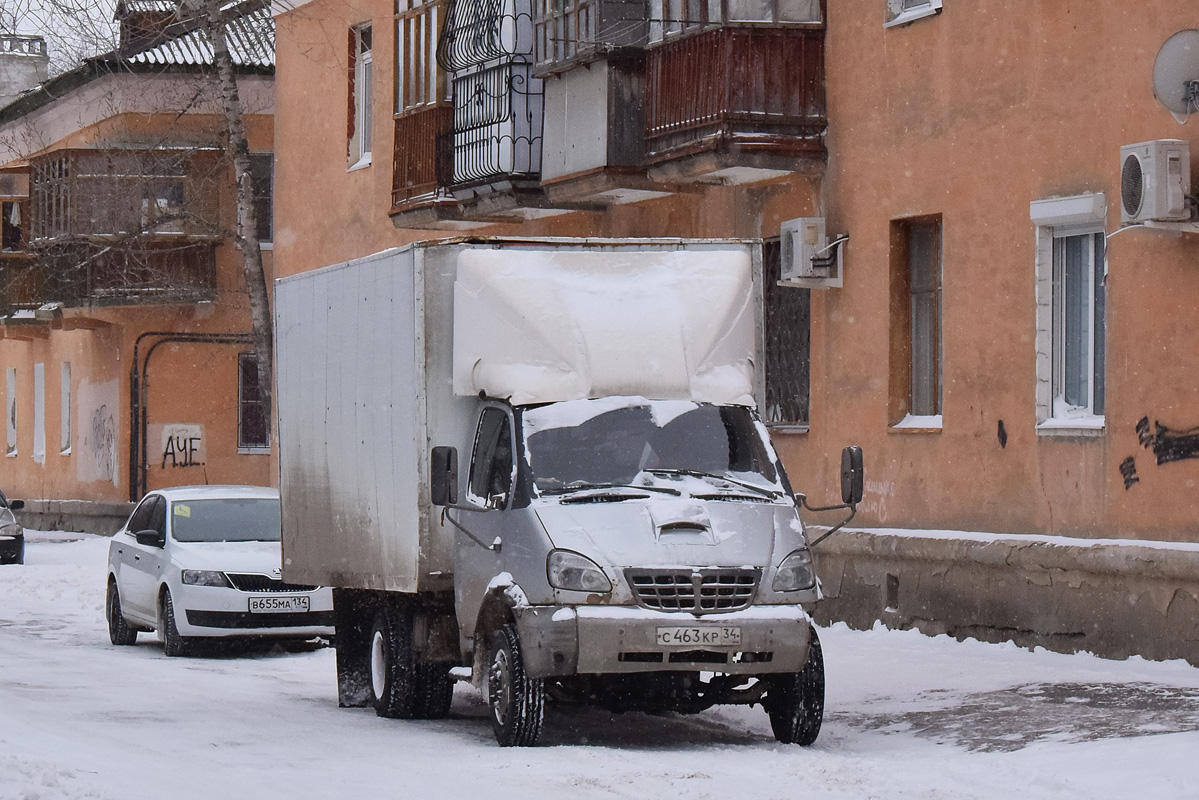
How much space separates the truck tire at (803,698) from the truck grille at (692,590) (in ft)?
1.74

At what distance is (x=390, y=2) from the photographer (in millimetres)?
27844

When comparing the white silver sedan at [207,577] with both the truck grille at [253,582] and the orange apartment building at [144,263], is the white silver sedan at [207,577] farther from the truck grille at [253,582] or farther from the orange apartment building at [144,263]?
the orange apartment building at [144,263]

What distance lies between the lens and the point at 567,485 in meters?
11.6

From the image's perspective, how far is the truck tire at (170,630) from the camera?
18.0 meters

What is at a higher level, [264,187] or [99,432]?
[264,187]

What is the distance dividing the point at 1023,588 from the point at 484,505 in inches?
208

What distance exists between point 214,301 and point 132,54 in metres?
4.33

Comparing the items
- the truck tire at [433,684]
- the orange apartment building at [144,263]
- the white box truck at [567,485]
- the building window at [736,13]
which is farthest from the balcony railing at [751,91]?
the orange apartment building at [144,263]

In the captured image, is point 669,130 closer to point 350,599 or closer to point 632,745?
point 350,599

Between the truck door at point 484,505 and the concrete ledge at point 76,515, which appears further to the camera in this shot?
the concrete ledge at point 76,515

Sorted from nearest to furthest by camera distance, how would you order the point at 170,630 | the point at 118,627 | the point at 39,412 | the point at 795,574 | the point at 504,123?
the point at 795,574 < the point at 170,630 < the point at 118,627 < the point at 504,123 < the point at 39,412

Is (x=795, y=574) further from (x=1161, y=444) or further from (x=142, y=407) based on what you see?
(x=142, y=407)

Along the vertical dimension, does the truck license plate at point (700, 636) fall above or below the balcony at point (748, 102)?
below

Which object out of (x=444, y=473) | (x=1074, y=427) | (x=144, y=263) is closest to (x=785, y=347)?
(x=1074, y=427)
